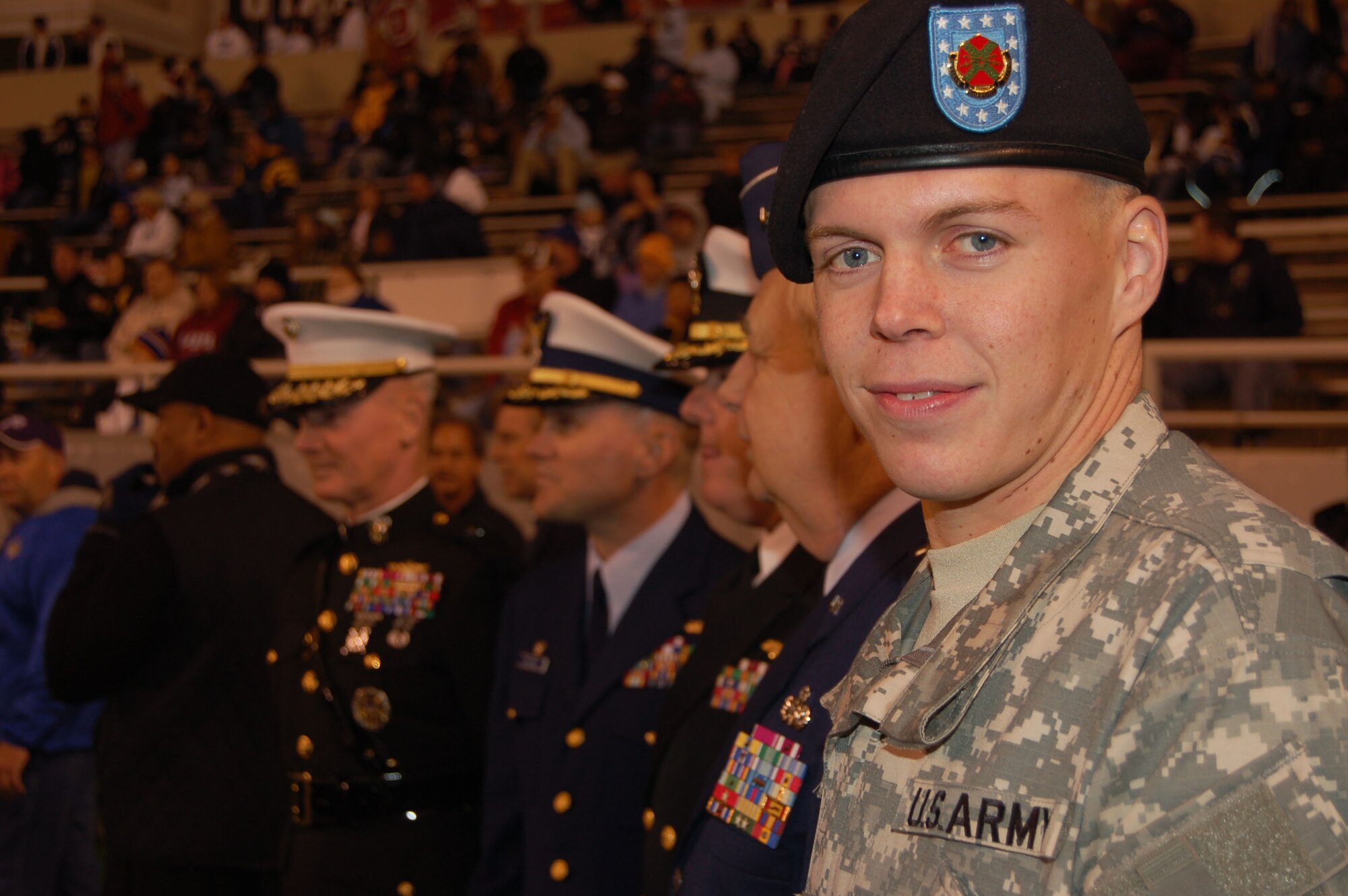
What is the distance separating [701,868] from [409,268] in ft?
27.3

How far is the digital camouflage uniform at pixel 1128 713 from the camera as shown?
2.63 ft

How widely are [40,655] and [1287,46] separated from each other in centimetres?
982

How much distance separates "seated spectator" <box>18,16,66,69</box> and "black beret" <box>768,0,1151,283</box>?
21296mm

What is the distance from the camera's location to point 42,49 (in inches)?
765

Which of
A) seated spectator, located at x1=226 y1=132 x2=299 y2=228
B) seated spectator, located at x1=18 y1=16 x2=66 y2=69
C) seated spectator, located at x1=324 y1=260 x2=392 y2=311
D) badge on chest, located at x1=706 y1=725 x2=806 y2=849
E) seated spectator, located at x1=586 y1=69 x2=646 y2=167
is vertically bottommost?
badge on chest, located at x1=706 y1=725 x2=806 y2=849

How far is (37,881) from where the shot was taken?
159 inches

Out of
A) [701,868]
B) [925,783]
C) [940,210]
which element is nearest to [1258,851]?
[925,783]

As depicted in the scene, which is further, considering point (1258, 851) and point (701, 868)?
point (701, 868)

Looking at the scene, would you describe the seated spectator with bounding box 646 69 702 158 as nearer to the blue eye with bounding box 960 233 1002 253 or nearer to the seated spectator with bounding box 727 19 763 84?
the seated spectator with bounding box 727 19 763 84

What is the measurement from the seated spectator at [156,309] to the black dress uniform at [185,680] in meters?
6.19

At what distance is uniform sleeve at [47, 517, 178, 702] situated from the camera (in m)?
3.20

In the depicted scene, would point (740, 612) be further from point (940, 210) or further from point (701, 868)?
point (940, 210)

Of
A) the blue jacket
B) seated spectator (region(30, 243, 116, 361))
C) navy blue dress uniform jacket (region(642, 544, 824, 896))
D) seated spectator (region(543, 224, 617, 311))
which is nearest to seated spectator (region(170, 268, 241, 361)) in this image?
seated spectator (region(543, 224, 617, 311))

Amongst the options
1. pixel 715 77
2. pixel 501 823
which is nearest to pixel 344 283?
pixel 501 823
